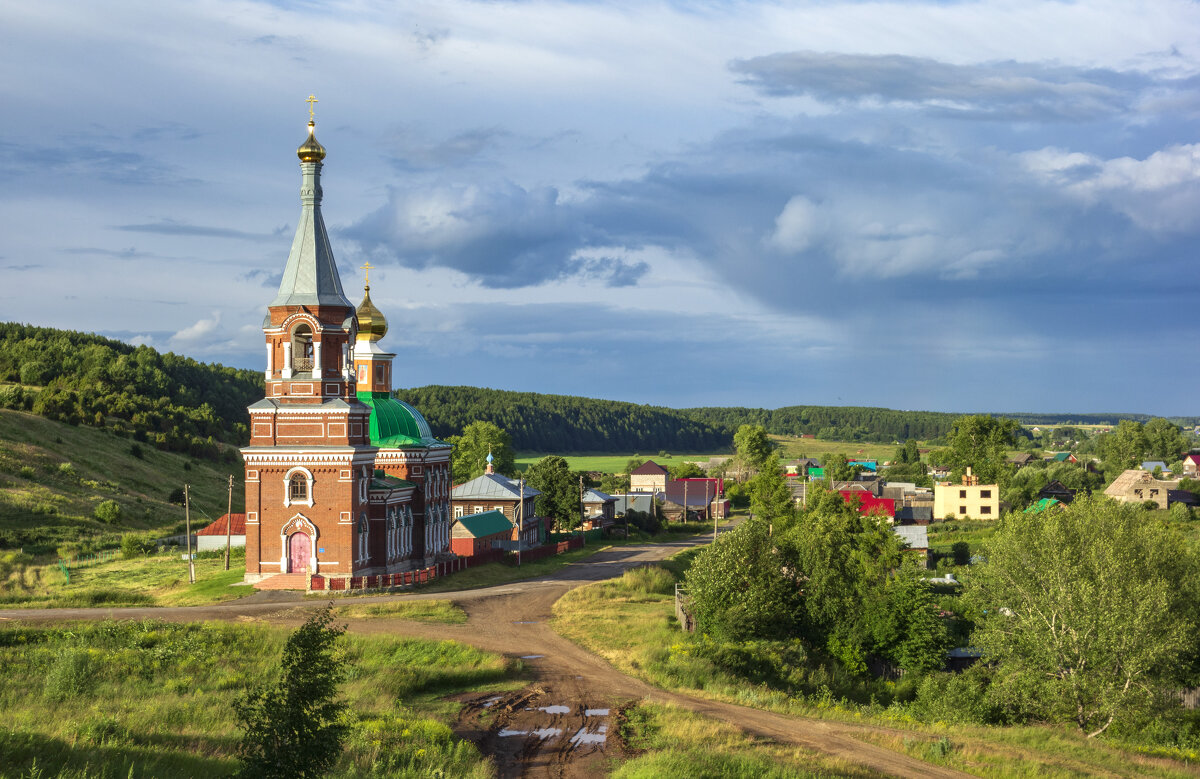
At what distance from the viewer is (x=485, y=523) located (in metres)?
62.2

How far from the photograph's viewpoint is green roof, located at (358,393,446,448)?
54062mm

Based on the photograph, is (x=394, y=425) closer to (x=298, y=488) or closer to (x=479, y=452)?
(x=298, y=488)

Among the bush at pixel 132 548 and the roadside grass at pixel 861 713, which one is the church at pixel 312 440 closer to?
the roadside grass at pixel 861 713

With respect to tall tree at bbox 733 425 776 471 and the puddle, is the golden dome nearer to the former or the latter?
the puddle

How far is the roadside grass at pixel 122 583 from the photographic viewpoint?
4262cm

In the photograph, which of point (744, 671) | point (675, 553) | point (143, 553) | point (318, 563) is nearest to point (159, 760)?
point (744, 671)

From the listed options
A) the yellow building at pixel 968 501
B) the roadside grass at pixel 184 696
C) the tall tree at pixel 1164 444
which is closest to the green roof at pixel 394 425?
the roadside grass at pixel 184 696

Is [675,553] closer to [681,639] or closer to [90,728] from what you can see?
[681,639]

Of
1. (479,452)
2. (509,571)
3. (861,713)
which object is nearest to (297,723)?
(861,713)

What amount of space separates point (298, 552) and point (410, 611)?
25.2 ft

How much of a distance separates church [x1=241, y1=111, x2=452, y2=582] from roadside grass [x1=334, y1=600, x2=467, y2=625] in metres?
4.84

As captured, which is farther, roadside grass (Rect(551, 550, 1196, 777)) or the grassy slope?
the grassy slope

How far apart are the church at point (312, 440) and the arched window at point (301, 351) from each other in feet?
0.15

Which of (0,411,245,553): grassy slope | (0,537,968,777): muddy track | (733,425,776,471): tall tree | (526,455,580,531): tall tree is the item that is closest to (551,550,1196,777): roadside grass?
(0,537,968,777): muddy track
